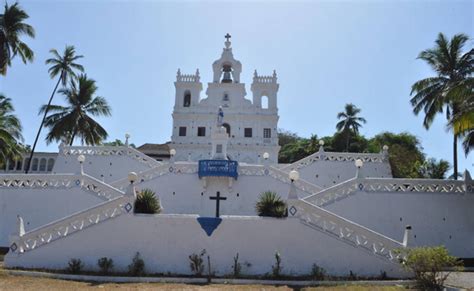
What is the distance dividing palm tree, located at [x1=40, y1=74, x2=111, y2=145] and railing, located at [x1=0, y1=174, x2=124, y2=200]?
14311mm

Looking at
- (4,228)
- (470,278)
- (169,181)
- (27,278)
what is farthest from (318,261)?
(4,228)

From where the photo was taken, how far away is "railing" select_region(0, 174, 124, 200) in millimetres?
17859

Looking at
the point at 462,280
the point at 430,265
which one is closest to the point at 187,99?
the point at 462,280

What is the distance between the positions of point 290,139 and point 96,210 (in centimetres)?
5328

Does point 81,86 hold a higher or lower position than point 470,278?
higher

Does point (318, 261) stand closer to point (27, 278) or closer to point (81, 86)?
point (27, 278)

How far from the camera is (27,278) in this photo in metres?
11.0

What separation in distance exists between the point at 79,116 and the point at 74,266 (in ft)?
76.3

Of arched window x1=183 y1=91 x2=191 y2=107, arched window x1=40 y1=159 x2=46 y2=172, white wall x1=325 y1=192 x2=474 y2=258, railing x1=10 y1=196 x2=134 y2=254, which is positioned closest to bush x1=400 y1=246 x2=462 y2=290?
white wall x1=325 y1=192 x2=474 y2=258

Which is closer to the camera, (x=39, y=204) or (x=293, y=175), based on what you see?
(x=293, y=175)

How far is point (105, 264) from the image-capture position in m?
12.2

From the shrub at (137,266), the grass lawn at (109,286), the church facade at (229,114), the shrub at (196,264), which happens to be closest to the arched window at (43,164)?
the church facade at (229,114)

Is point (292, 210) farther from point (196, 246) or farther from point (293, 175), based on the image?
point (196, 246)

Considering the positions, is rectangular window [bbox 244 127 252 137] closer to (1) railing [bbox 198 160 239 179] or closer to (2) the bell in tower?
(2) the bell in tower
